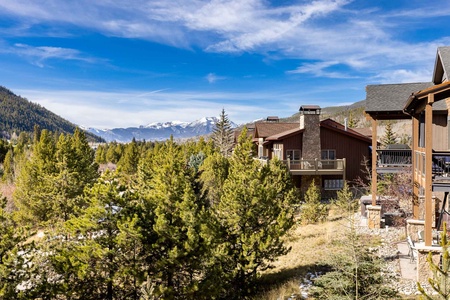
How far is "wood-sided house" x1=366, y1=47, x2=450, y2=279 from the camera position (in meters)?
10.2

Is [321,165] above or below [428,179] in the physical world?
above

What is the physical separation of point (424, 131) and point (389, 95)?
11.8 feet

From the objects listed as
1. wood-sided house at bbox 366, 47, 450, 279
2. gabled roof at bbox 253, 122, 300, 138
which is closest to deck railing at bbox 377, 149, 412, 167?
wood-sided house at bbox 366, 47, 450, 279

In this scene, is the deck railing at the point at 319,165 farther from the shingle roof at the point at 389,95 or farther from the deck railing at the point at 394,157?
the shingle roof at the point at 389,95

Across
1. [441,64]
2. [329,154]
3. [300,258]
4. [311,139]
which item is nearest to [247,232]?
[300,258]

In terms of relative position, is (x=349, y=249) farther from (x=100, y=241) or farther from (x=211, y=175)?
(x=211, y=175)

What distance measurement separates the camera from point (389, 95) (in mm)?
17547

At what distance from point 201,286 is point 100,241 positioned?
3430 millimetres

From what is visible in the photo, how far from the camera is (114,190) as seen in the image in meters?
9.57

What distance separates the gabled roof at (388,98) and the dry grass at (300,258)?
6046mm

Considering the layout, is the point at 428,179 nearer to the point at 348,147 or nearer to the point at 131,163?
the point at 348,147

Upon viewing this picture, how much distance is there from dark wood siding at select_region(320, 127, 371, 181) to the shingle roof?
12.3 m

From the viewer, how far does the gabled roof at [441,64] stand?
1371 centimetres

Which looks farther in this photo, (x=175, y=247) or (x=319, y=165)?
(x=319, y=165)
